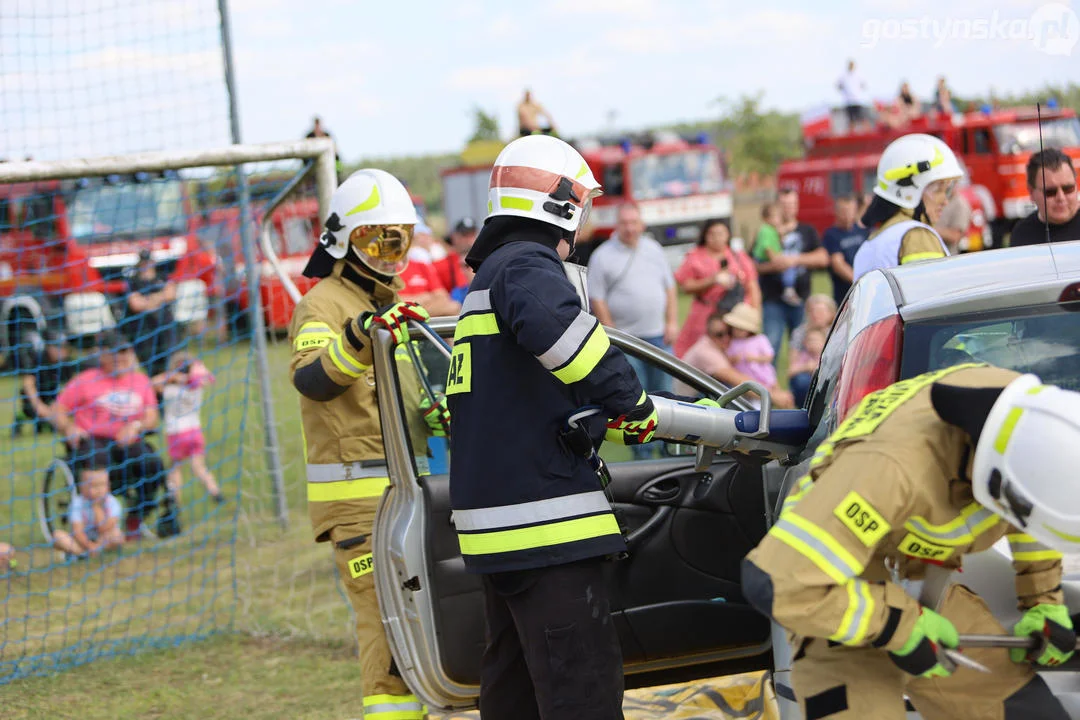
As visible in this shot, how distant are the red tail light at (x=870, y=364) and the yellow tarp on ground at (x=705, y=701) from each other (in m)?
1.68

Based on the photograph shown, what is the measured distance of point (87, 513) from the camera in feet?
27.5

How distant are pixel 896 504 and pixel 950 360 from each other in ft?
2.23

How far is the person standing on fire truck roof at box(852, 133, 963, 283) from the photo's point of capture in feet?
18.0

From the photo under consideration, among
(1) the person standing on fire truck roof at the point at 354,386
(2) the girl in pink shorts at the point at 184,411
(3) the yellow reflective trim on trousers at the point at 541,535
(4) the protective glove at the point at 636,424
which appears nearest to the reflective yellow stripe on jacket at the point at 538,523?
(3) the yellow reflective trim on trousers at the point at 541,535

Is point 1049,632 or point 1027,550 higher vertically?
point 1027,550

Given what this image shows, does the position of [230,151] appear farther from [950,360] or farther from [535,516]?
[950,360]

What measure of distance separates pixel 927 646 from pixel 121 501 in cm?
748

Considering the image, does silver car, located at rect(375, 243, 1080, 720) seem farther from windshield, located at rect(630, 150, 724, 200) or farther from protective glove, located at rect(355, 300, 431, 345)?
windshield, located at rect(630, 150, 724, 200)

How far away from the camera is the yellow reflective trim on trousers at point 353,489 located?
4594 millimetres

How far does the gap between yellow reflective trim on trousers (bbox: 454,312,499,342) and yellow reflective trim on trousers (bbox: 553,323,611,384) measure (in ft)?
0.85

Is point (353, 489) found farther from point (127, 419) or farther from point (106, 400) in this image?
point (106, 400)

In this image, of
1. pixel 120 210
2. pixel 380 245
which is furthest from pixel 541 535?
pixel 120 210

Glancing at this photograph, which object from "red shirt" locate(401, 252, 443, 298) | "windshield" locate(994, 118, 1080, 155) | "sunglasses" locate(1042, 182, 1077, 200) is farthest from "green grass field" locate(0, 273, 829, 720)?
"windshield" locate(994, 118, 1080, 155)

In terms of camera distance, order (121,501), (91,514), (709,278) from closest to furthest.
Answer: (91,514)
(121,501)
(709,278)
